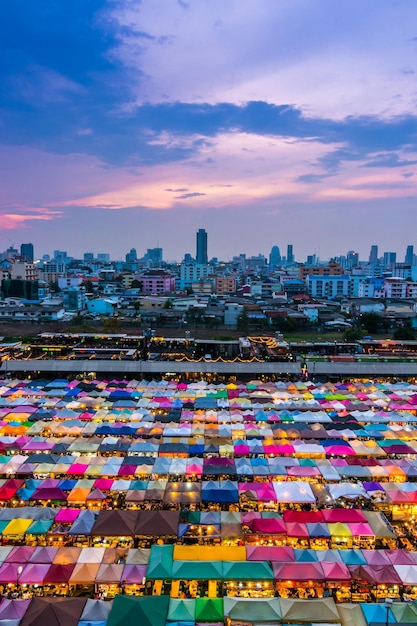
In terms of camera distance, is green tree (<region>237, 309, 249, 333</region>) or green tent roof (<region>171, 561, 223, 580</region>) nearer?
green tent roof (<region>171, 561, 223, 580</region>)

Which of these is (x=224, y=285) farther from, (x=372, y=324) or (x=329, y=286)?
(x=372, y=324)

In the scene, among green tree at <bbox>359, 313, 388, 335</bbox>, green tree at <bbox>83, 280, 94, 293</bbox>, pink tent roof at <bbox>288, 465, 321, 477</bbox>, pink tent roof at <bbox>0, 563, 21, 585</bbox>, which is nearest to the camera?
pink tent roof at <bbox>0, 563, 21, 585</bbox>

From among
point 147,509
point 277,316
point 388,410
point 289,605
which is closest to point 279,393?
point 388,410

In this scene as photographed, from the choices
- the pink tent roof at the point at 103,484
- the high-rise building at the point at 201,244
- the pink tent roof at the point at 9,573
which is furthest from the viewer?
the high-rise building at the point at 201,244

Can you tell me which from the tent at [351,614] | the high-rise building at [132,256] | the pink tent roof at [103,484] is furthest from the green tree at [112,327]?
the high-rise building at [132,256]

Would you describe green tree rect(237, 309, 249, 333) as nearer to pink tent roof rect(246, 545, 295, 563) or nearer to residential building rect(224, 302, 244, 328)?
residential building rect(224, 302, 244, 328)

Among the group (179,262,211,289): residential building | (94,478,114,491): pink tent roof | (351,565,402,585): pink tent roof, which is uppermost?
(179,262,211,289): residential building

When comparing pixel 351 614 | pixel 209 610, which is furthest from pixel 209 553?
pixel 351 614

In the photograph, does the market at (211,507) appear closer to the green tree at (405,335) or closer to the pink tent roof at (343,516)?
the pink tent roof at (343,516)

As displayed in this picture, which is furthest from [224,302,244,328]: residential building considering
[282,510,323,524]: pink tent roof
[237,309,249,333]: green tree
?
[282,510,323,524]: pink tent roof

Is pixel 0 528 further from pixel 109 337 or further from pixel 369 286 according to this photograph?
pixel 369 286
